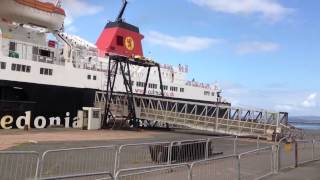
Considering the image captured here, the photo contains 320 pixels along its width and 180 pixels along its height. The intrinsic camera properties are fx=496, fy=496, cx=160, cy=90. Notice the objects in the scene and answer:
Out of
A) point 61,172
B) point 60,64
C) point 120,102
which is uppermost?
point 60,64

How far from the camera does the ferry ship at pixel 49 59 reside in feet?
124

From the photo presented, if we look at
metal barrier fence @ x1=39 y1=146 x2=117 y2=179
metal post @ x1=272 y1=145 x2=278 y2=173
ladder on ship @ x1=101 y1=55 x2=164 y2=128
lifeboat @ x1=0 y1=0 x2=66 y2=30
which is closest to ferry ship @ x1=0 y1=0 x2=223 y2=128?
lifeboat @ x1=0 y1=0 x2=66 y2=30

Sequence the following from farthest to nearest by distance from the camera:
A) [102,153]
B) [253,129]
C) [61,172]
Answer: [253,129], [102,153], [61,172]

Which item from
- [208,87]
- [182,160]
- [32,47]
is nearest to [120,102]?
[32,47]

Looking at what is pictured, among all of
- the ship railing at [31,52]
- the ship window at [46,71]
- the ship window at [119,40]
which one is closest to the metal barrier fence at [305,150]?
the ship window at [46,71]

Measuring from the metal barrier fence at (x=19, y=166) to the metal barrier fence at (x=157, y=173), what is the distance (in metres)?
2.61

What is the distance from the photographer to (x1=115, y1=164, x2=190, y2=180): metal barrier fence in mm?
8156

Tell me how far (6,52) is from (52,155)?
1140 inches

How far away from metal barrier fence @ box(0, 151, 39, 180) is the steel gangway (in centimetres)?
2435

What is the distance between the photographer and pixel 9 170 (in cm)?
1062

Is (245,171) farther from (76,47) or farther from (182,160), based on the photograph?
(76,47)

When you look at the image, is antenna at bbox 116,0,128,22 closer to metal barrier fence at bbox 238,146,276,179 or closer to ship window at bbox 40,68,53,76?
ship window at bbox 40,68,53,76

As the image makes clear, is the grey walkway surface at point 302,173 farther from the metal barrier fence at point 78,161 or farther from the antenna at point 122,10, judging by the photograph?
the antenna at point 122,10

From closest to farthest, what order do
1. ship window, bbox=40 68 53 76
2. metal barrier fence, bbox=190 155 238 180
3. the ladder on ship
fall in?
metal barrier fence, bbox=190 155 238 180 → ship window, bbox=40 68 53 76 → the ladder on ship
